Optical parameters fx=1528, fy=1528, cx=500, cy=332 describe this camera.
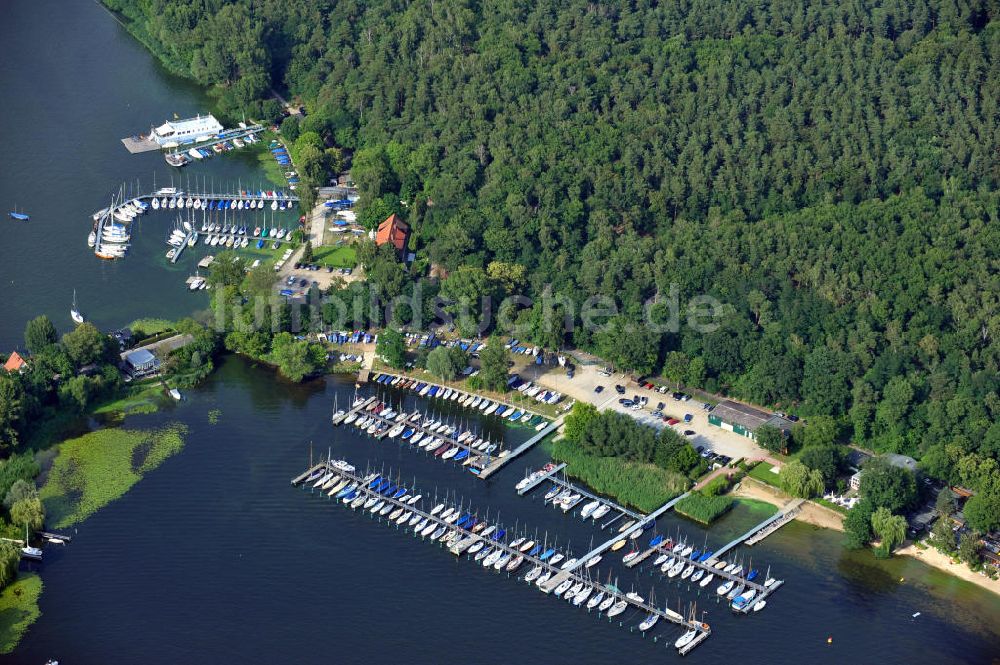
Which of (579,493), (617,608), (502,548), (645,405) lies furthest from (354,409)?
(617,608)

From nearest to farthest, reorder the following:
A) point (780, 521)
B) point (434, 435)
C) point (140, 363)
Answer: point (780, 521), point (434, 435), point (140, 363)

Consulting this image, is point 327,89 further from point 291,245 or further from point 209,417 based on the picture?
point 209,417

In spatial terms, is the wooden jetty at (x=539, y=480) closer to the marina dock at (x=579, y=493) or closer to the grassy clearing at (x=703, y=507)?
the marina dock at (x=579, y=493)

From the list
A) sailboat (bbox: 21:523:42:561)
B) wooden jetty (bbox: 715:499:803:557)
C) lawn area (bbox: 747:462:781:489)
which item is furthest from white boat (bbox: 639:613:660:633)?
sailboat (bbox: 21:523:42:561)

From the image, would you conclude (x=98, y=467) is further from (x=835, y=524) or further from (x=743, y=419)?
(x=835, y=524)

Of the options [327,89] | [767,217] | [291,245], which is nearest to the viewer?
[767,217]


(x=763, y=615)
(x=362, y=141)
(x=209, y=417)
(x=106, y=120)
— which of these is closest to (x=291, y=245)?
(x=362, y=141)
